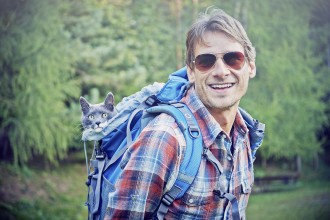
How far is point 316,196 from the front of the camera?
29.9ft

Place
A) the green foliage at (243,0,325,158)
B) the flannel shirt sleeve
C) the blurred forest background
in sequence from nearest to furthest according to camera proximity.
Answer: the flannel shirt sleeve → the blurred forest background → the green foliage at (243,0,325,158)

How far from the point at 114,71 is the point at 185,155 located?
6.58m

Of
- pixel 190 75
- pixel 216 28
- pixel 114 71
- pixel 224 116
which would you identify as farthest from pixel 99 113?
pixel 114 71

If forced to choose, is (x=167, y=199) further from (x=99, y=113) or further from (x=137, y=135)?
(x=99, y=113)

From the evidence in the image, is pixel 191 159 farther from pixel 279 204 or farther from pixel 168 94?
pixel 279 204

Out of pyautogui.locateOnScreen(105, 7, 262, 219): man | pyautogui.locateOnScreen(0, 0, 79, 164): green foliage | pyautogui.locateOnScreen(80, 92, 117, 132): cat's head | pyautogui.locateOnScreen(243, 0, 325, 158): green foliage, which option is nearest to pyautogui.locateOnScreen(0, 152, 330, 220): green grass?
Result: pyautogui.locateOnScreen(0, 0, 79, 164): green foliage

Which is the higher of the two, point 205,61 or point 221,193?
point 205,61

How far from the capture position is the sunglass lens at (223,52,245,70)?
196 cm

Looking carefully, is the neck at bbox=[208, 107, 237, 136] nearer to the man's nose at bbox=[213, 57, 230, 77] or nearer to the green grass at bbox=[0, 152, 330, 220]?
the man's nose at bbox=[213, 57, 230, 77]

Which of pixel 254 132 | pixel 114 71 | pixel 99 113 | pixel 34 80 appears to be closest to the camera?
pixel 254 132

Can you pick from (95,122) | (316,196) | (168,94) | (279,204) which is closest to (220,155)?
(168,94)

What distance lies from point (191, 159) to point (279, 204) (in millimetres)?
7504

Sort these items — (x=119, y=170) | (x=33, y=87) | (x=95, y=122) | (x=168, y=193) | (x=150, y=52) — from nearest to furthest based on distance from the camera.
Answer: (x=168, y=193)
(x=119, y=170)
(x=95, y=122)
(x=33, y=87)
(x=150, y=52)

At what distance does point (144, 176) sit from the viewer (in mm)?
1657
